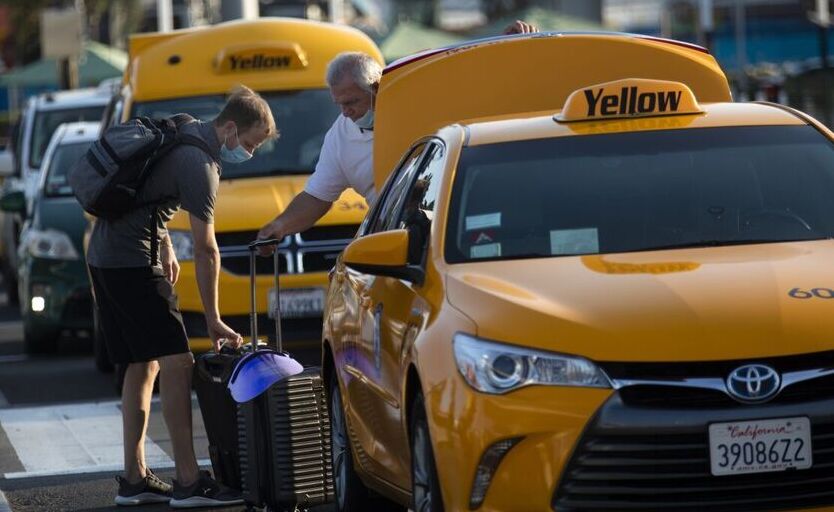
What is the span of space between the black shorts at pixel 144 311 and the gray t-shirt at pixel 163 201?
53 mm

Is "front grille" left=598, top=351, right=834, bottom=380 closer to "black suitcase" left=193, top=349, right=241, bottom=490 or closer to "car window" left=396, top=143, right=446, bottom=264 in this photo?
"car window" left=396, top=143, right=446, bottom=264

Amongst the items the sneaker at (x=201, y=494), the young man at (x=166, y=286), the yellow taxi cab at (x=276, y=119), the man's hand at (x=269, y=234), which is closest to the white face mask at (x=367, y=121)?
the man's hand at (x=269, y=234)

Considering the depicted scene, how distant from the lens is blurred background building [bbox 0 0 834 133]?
31.2 meters

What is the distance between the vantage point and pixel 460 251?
21.1ft

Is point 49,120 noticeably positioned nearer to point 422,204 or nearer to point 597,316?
point 422,204

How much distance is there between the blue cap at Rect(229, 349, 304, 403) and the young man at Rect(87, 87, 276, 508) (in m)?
0.40

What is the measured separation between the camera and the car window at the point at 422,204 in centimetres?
654

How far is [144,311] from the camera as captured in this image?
8.41 m

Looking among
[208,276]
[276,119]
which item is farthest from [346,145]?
[276,119]

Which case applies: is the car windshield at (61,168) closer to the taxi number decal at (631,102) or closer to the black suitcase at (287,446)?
the black suitcase at (287,446)

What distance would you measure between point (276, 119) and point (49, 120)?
8.37 m

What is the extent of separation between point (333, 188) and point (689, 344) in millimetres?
4154

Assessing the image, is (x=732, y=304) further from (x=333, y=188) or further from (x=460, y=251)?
(x=333, y=188)

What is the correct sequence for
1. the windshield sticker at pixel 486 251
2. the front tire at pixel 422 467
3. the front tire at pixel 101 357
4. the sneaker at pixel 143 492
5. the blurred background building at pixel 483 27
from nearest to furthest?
the front tire at pixel 422 467
the windshield sticker at pixel 486 251
the sneaker at pixel 143 492
the front tire at pixel 101 357
the blurred background building at pixel 483 27
